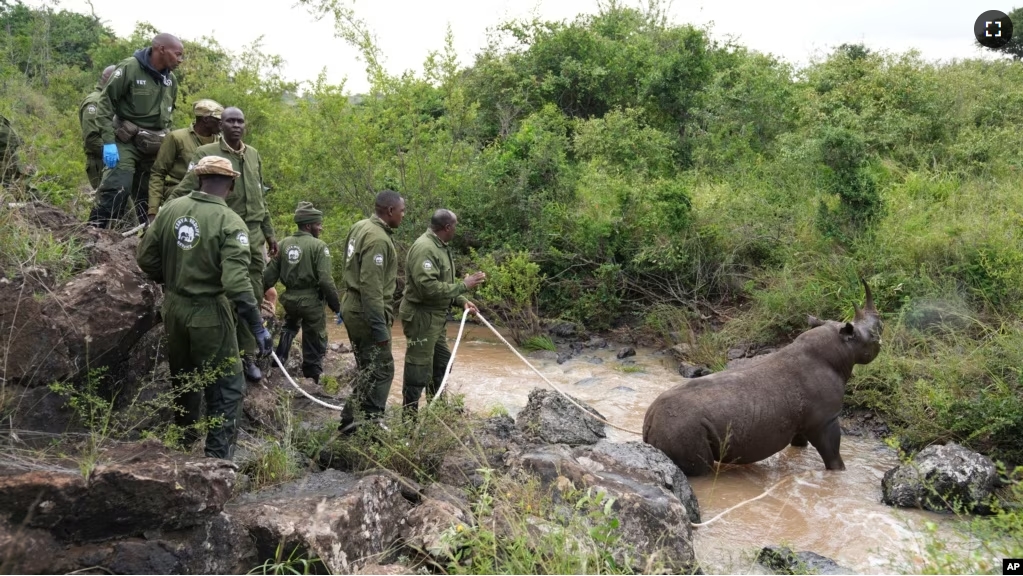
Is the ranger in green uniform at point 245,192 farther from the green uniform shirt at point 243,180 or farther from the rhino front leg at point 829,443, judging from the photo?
the rhino front leg at point 829,443

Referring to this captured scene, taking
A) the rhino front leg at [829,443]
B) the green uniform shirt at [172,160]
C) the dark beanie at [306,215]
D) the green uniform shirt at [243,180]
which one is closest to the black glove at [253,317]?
the green uniform shirt at [243,180]

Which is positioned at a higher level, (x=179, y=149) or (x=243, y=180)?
(x=179, y=149)

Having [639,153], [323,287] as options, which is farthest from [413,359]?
[639,153]

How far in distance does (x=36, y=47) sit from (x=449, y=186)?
13330 mm

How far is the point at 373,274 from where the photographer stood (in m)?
6.91

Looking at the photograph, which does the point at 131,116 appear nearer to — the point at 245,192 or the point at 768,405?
the point at 245,192

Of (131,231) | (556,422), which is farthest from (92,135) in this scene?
(556,422)

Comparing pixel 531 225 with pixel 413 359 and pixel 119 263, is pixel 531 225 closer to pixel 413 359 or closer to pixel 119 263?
pixel 413 359

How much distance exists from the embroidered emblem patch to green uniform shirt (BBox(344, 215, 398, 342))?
172 cm

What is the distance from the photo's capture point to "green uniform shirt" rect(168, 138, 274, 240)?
22.0 feet

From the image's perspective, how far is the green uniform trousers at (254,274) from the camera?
6730mm

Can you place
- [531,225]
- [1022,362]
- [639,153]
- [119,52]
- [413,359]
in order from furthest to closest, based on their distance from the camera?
1. [119,52]
2. [639,153]
3. [531,225]
4. [1022,362]
5. [413,359]

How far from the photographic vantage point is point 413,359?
24.5 feet

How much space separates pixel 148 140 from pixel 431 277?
2.86 meters
